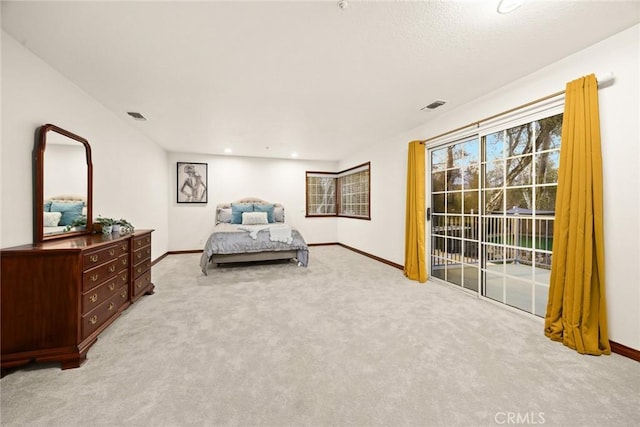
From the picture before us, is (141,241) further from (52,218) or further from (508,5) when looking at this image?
(508,5)

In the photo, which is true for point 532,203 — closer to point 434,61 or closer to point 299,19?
point 434,61

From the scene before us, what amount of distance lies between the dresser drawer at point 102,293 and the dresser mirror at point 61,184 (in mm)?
625

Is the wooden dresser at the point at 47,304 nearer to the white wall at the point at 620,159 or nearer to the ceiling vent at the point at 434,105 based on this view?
the ceiling vent at the point at 434,105

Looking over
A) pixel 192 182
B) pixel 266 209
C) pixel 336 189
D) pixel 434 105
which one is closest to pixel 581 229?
pixel 434 105

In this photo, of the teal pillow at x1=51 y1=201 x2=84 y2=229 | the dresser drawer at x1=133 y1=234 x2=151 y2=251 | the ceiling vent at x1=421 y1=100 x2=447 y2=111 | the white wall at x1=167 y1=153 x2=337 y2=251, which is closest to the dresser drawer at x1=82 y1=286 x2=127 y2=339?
the dresser drawer at x1=133 y1=234 x2=151 y2=251

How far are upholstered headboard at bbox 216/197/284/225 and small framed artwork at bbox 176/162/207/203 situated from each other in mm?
518

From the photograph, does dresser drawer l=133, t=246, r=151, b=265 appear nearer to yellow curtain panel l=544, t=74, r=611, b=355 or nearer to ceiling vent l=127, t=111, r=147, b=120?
ceiling vent l=127, t=111, r=147, b=120

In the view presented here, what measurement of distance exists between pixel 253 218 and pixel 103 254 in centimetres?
358

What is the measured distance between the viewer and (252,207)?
611cm

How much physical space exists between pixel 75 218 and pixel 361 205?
5078 millimetres

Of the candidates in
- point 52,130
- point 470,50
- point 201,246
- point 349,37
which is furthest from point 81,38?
point 201,246

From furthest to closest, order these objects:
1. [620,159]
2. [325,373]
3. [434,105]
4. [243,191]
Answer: [243,191] < [434,105] < [620,159] < [325,373]

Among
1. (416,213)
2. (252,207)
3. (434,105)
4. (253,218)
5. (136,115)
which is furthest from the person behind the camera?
(252,207)

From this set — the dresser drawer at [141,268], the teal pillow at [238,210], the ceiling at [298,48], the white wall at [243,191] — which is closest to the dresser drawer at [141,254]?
the dresser drawer at [141,268]
